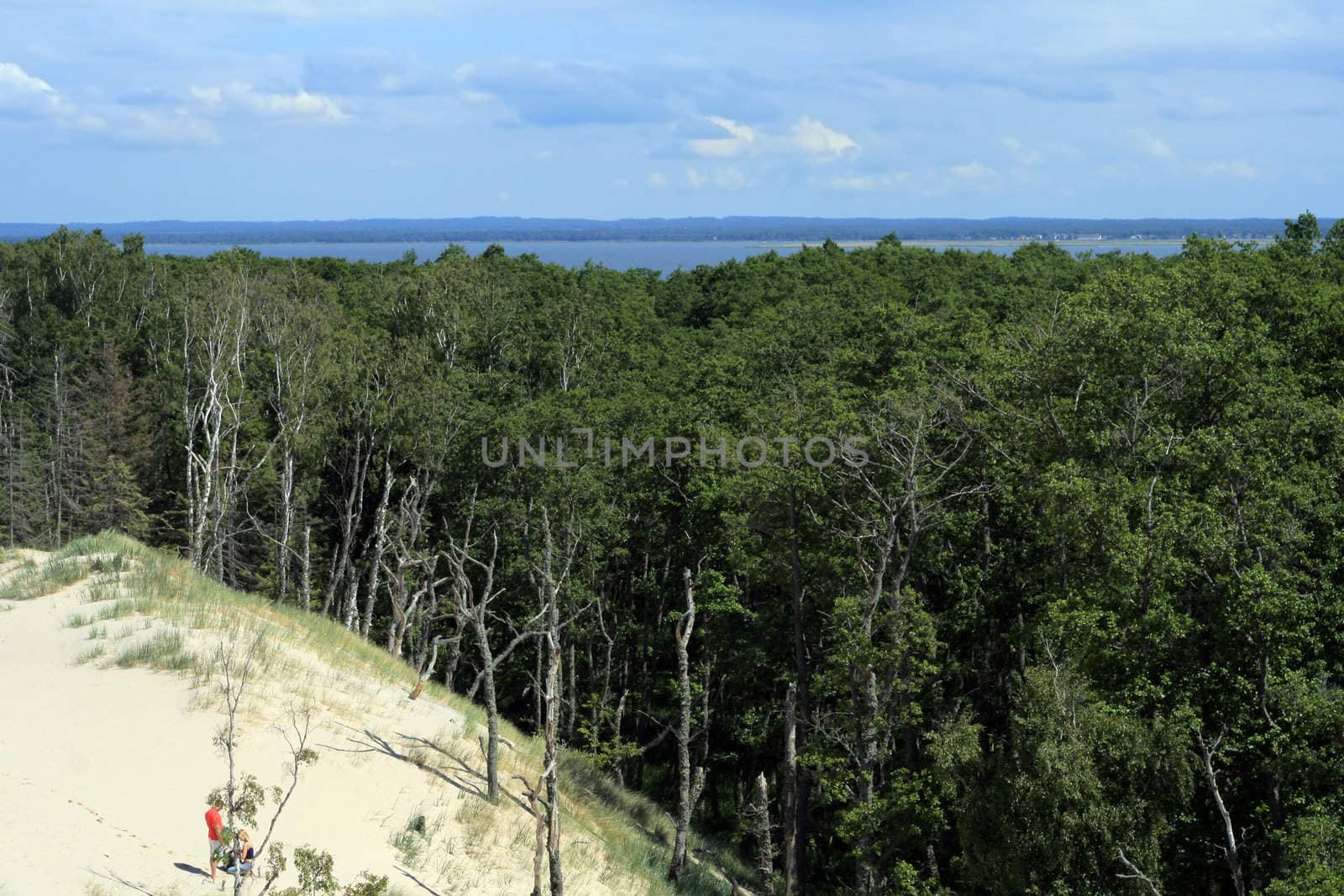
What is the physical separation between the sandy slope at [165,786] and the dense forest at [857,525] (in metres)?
2.96

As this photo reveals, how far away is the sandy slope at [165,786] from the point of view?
1723 centimetres

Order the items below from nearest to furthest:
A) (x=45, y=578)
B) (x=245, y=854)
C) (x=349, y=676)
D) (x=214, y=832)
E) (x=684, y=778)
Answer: (x=245, y=854) < (x=214, y=832) < (x=349, y=676) < (x=45, y=578) < (x=684, y=778)

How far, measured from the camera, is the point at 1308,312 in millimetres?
29234

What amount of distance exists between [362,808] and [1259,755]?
16428 millimetres

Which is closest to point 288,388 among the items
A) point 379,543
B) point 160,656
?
point 379,543

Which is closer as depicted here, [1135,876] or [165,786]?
[1135,876]

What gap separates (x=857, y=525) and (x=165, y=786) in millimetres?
16855

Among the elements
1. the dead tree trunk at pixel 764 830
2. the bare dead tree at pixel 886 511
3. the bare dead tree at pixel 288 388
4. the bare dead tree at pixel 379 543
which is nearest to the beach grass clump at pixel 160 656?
the dead tree trunk at pixel 764 830

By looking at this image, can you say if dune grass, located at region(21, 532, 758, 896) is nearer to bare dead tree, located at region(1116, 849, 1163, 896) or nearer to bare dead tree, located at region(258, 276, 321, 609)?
bare dead tree, located at region(1116, 849, 1163, 896)

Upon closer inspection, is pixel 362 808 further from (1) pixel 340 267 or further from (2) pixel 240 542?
(1) pixel 340 267

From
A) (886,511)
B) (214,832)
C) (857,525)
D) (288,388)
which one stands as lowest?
(214,832)

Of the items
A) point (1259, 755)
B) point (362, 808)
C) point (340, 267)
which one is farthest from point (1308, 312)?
point (340, 267)

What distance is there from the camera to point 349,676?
2702 centimetres

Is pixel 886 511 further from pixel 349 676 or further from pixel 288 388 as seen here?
pixel 288 388
